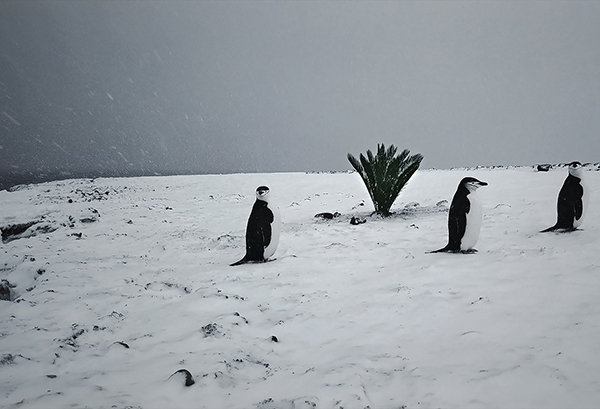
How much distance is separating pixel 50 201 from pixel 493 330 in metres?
13.1

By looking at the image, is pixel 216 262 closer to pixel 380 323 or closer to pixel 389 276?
pixel 389 276

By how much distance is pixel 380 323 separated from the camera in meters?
2.67

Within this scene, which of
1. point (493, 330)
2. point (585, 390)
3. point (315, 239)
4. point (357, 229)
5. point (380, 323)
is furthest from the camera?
point (357, 229)

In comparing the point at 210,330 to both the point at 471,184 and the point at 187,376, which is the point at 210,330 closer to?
the point at 187,376

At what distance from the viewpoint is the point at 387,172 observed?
7.42 meters

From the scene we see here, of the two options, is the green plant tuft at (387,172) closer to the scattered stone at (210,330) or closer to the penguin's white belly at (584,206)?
the penguin's white belly at (584,206)

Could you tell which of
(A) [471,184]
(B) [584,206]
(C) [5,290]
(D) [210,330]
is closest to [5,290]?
(C) [5,290]

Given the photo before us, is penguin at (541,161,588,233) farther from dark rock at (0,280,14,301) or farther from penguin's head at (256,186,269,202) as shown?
dark rock at (0,280,14,301)

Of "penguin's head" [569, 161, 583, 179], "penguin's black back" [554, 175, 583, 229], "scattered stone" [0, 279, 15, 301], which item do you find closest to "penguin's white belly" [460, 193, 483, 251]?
"penguin's black back" [554, 175, 583, 229]

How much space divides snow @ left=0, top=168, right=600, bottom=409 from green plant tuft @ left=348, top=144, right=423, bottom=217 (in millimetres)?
1478

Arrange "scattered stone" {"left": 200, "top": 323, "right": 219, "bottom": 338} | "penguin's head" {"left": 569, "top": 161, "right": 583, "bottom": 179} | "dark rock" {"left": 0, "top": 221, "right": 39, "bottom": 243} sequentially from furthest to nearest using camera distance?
"dark rock" {"left": 0, "top": 221, "right": 39, "bottom": 243}
"penguin's head" {"left": 569, "top": 161, "right": 583, "bottom": 179}
"scattered stone" {"left": 200, "top": 323, "right": 219, "bottom": 338}

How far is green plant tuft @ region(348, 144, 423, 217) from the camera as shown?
7422 mm

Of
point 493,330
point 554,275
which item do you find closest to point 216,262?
point 493,330

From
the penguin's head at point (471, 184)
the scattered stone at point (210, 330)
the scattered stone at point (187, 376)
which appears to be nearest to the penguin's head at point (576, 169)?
the penguin's head at point (471, 184)
